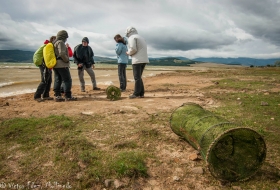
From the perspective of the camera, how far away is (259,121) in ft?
18.2

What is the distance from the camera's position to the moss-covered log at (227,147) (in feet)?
10.1

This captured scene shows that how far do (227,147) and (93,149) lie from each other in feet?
8.09

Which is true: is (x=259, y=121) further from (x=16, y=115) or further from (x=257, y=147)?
(x=16, y=115)

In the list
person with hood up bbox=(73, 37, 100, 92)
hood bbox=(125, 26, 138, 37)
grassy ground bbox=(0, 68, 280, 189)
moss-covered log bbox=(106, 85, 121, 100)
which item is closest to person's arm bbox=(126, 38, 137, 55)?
hood bbox=(125, 26, 138, 37)

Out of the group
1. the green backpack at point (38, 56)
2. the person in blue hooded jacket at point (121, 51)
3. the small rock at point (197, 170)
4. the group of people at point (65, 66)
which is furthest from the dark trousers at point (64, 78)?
the small rock at point (197, 170)

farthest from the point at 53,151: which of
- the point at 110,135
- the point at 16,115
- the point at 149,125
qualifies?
the point at 16,115

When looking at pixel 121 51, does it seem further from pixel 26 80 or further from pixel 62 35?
pixel 26 80

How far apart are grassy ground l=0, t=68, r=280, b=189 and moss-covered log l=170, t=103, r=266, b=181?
0.17 metres

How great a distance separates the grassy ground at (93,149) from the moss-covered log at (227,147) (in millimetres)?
171

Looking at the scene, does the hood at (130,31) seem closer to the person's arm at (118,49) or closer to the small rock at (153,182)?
the person's arm at (118,49)

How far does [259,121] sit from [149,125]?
10.0 ft

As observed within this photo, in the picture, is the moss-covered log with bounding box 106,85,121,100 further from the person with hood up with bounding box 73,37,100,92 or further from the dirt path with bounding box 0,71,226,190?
the person with hood up with bounding box 73,37,100,92

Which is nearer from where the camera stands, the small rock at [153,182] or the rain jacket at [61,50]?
the small rock at [153,182]

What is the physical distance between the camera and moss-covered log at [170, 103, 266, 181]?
10.1 ft
